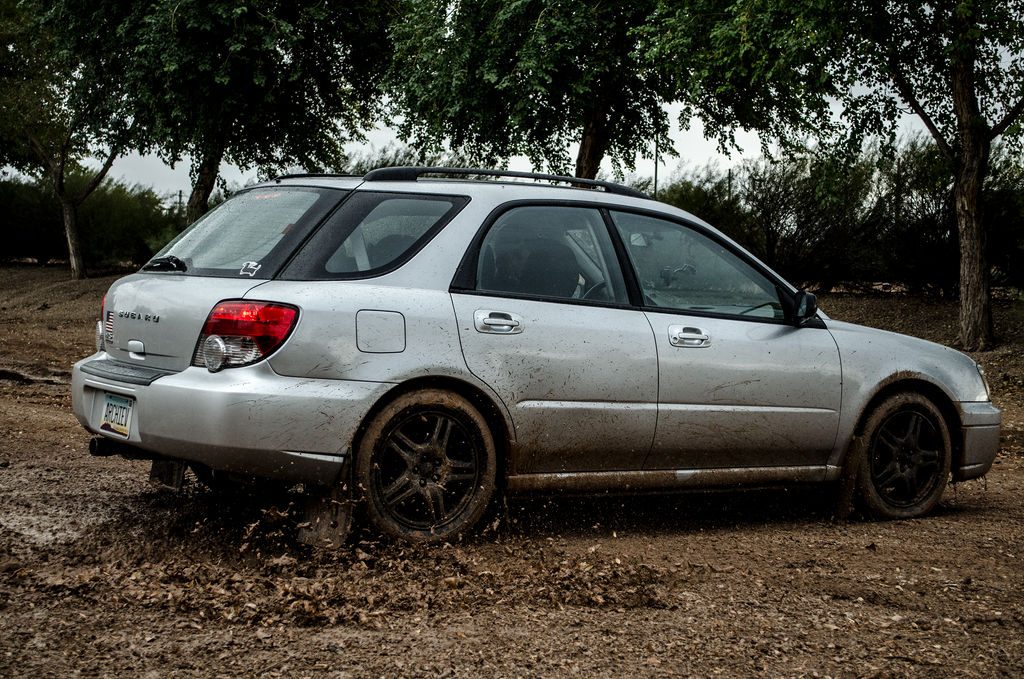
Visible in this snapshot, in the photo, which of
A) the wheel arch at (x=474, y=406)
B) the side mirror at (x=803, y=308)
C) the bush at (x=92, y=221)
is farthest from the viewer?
the bush at (x=92, y=221)

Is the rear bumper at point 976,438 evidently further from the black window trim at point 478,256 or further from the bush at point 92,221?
the bush at point 92,221

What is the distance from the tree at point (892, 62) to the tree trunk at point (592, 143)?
2032 millimetres

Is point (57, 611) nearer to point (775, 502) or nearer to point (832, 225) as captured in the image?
point (775, 502)

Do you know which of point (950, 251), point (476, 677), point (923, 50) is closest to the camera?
point (476, 677)

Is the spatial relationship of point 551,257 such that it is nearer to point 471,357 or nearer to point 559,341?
point 559,341

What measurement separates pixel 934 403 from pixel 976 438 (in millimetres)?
336

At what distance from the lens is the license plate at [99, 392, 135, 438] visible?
176 inches

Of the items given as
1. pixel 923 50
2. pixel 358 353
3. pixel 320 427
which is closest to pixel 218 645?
pixel 320 427

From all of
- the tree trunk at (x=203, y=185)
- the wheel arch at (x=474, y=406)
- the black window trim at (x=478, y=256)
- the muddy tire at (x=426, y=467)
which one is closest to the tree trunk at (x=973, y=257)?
the black window trim at (x=478, y=256)

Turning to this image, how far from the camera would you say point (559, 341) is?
188 inches

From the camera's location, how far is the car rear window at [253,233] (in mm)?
4504

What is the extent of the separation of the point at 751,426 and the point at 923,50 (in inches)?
554

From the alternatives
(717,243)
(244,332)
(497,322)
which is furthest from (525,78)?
(244,332)

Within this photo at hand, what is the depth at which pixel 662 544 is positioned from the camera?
5.10 meters
